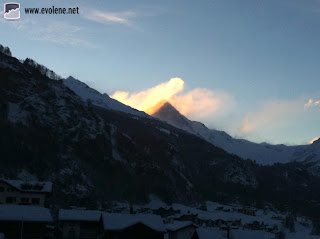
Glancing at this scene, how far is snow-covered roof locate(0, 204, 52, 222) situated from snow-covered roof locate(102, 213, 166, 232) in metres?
8.44

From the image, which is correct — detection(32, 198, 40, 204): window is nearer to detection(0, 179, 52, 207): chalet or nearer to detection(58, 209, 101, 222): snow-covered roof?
detection(0, 179, 52, 207): chalet

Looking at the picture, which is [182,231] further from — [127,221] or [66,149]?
[66,149]

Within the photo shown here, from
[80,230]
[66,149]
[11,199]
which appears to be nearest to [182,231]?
[80,230]

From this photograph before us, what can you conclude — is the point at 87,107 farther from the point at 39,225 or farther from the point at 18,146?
the point at 39,225

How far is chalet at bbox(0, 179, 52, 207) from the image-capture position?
3760 inches

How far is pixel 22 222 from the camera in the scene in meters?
64.6

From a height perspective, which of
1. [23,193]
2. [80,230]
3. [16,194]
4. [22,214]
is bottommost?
[80,230]

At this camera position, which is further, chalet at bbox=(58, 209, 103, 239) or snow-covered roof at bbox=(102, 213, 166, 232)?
chalet at bbox=(58, 209, 103, 239)

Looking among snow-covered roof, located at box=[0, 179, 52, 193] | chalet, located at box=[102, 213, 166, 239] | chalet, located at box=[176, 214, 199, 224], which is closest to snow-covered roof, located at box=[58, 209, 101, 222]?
chalet, located at box=[102, 213, 166, 239]

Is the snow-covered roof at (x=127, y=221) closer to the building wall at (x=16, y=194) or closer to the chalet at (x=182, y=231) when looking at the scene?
the chalet at (x=182, y=231)

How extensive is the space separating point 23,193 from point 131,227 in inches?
1459

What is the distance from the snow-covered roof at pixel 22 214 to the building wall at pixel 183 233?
20150 mm

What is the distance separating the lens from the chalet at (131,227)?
222ft

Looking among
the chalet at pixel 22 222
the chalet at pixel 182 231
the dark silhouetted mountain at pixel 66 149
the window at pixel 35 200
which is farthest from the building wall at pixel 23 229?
the dark silhouetted mountain at pixel 66 149
